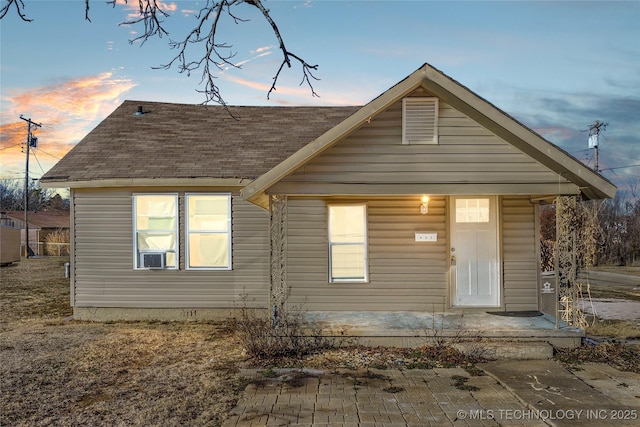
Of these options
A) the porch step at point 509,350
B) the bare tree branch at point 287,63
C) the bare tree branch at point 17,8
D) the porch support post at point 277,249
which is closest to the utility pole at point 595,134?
the porch step at point 509,350

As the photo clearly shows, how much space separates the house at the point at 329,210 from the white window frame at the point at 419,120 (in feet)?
0.08

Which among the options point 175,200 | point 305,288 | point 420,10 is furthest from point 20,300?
point 420,10

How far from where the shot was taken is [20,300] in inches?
588

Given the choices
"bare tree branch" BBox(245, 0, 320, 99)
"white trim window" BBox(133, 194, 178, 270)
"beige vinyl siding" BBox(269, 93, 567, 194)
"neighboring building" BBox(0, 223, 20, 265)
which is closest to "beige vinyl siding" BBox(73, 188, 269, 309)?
"white trim window" BBox(133, 194, 178, 270)

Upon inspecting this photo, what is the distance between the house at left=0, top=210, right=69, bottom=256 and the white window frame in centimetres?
3718

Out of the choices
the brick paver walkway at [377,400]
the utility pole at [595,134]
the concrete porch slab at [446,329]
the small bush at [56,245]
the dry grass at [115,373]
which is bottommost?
the dry grass at [115,373]

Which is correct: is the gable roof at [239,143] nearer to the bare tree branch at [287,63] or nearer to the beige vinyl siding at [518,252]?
the beige vinyl siding at [518,252]

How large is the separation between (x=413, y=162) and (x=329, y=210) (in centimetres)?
268

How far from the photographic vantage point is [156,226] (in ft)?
36.9

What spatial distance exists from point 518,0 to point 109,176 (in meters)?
10.7

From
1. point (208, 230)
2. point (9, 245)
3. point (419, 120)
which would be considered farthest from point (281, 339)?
point (9, 245)

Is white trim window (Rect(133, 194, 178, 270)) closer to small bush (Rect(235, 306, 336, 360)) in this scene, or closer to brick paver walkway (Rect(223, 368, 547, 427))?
small bush (Rect(235, 306, 336, 360))

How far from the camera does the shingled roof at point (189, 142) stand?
1113 centimetres

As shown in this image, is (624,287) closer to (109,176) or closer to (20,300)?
(109,176)
